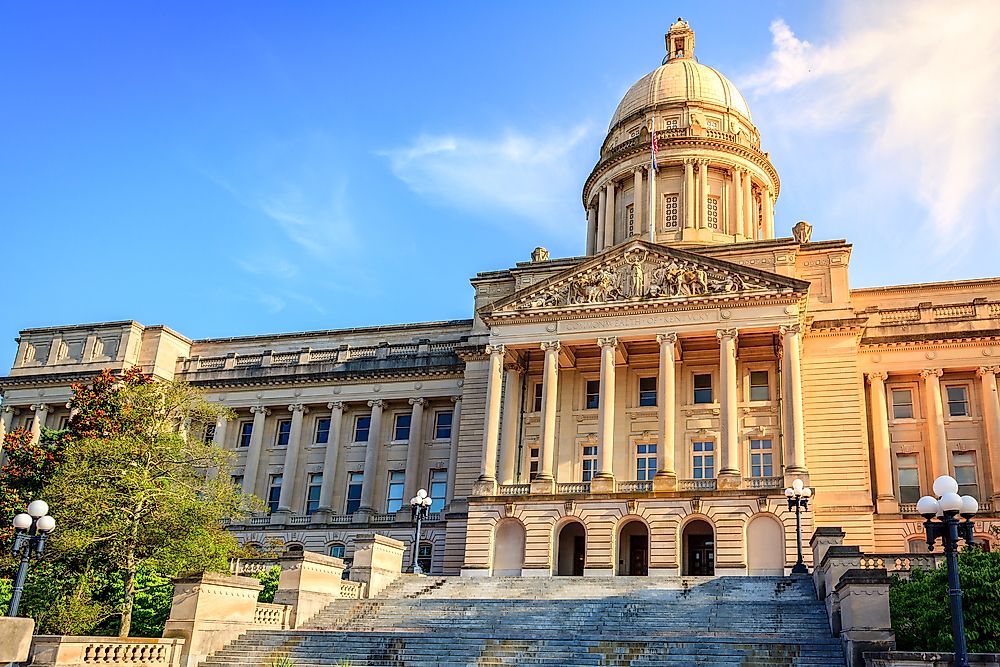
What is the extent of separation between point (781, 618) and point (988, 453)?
21625 mm

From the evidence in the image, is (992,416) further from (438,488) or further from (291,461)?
(291,461)

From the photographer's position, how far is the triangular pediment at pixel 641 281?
41.3m

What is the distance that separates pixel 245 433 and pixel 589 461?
21032 millimetres

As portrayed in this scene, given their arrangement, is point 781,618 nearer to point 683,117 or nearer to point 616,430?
point 616,430

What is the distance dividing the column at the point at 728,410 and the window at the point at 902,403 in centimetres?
877

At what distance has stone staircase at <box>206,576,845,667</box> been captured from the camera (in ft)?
70.6

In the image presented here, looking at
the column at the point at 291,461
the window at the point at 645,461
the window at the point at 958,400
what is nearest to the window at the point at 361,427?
the column at the point at 291,461

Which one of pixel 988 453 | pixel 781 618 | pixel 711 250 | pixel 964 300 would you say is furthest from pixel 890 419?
pixel 781 618

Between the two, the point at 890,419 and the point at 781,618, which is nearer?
the point at 781,618

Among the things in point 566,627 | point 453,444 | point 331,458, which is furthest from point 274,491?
point 566,627

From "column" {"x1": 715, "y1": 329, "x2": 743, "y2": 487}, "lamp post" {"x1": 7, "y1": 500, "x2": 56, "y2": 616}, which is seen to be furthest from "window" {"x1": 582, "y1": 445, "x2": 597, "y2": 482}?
"lamp post" {"x1": 7, "y1": 500, "x2": 56, "y2": 616}

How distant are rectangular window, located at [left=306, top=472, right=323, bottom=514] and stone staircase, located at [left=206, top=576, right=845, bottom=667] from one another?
18.5 m

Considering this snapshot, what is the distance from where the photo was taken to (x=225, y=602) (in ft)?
80.5

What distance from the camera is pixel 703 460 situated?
42.6m
